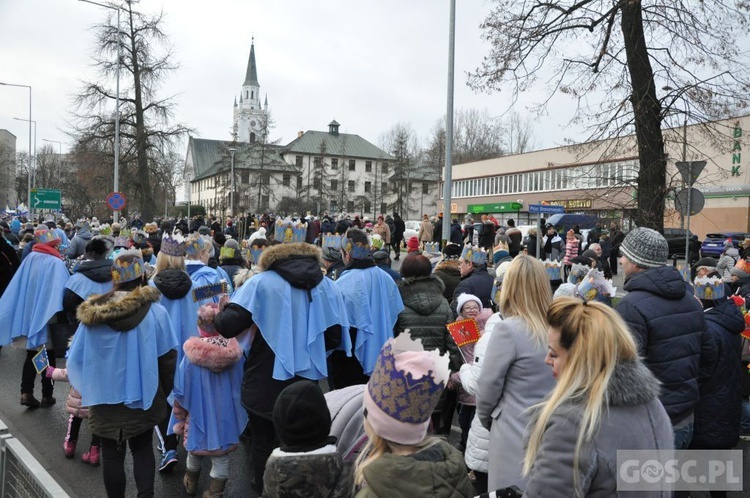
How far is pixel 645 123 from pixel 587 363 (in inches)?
397

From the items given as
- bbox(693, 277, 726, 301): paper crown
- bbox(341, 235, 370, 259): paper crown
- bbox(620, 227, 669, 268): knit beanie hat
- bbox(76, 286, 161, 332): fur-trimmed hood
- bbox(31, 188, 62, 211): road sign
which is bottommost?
bbox(76, 286, 161, 332): fur-trimmed hood

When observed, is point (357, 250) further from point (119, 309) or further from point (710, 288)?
point (710, 288)

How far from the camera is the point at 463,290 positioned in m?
6.74

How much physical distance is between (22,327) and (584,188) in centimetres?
1054

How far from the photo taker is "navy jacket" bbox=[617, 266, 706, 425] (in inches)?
142

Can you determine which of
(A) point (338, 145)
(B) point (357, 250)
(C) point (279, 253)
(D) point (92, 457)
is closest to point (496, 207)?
(A) point (338, 145)

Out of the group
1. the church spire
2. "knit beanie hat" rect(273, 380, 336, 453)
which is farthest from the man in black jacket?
the church spire

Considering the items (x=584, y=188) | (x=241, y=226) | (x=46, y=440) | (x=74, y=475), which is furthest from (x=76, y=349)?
(x=241, y=226)

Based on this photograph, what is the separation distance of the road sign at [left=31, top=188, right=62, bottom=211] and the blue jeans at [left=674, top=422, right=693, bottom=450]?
36180 mm

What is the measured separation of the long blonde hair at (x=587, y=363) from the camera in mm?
2078

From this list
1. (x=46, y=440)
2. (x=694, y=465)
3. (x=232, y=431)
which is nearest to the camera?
(x=694, y=465)

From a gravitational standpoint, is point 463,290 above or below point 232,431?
above

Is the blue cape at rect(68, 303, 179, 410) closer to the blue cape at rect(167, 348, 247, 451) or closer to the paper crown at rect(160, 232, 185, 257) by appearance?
the blue cape at rect(167, 348, 247, 451)

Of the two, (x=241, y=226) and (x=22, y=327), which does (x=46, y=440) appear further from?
(x=241, y=226)
